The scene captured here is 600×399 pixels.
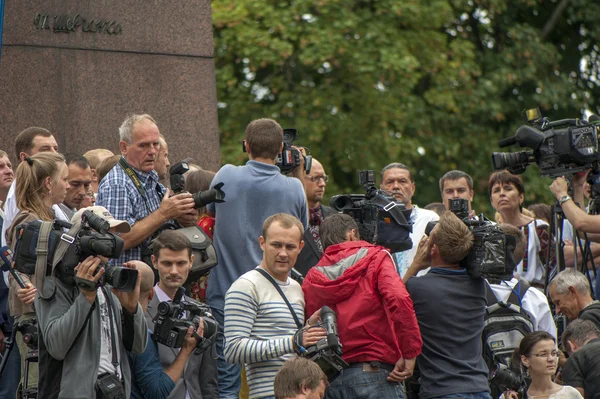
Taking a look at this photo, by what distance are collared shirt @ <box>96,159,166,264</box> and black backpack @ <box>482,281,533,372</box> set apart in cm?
230

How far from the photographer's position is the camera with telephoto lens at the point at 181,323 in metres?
6.69

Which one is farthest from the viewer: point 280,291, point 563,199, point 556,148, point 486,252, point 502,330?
point 563,199

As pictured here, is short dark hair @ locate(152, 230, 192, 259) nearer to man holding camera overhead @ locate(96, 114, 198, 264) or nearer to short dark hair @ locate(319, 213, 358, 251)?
man holding camera overhead @ locate(96, 114, 198, 264)

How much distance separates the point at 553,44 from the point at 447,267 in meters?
14.9

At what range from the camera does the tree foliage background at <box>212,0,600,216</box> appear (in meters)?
18.7

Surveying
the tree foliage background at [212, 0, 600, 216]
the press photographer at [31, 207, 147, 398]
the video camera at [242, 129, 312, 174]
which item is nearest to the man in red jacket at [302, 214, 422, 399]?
the press photographer at [31, 207, 147, 398]

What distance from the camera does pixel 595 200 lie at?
9648 millimetres

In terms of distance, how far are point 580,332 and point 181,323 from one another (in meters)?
3.15

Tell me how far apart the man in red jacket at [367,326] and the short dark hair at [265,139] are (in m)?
1.12

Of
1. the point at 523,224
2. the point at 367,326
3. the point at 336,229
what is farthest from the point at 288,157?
the point at 523,224

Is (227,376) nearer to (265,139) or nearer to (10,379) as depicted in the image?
(10,379)

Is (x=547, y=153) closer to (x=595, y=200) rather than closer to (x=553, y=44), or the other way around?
(x=595, y=200)

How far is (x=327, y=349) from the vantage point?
6.47 metres

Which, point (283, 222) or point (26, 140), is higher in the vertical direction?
point (26, 140)
